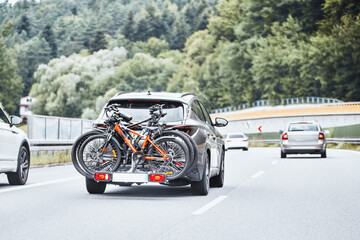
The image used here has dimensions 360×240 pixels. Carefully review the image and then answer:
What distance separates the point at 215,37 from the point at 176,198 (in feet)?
355

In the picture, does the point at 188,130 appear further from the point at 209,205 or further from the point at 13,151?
the point at 13,151

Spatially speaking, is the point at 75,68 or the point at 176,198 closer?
the point at 176,198

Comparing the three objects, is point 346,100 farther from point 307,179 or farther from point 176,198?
point 176,198

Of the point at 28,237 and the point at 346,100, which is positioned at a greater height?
the point at 346,100

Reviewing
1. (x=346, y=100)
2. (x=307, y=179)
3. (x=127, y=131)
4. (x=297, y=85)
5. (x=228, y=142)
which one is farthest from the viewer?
(x=297, y=85)

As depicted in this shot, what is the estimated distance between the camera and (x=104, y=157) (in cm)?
1072

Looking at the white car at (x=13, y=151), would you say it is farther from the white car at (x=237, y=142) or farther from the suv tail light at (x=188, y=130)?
the white car at (x=237, y=142)

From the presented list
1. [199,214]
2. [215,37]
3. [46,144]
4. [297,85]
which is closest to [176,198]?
[199,214]

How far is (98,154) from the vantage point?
35.3ft

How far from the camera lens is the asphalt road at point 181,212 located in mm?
7371

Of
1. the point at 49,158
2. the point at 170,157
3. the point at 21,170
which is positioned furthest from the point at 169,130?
the point at 49,158

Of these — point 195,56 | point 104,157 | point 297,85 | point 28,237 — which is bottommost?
point 28,237

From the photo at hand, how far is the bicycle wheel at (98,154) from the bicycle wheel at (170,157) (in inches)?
22.2

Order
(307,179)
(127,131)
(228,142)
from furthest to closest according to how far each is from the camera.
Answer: (228,142)
(307,179)
(127,131)
